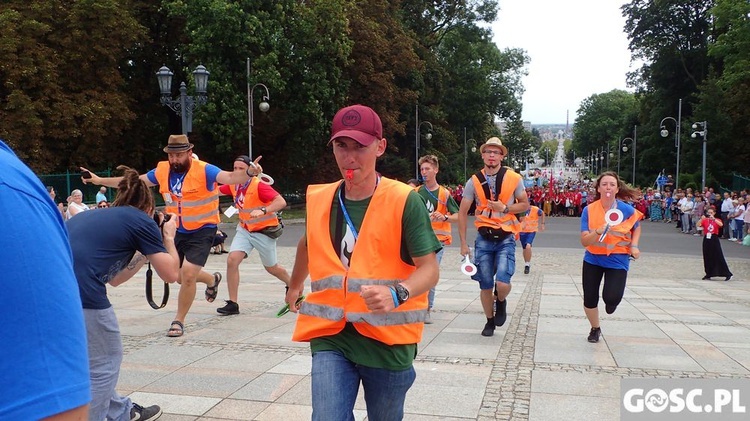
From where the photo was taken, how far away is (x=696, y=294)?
12.2m

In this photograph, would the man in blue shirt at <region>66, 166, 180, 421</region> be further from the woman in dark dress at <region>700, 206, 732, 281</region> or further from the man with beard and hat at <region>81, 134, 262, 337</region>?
the woman in dark dress at <region>700, 206, 732, 281</region>

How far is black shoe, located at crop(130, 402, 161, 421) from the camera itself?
14.2ft

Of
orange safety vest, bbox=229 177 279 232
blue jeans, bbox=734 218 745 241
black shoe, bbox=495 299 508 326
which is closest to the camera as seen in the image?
black shoe, bbox=495 299 508 326

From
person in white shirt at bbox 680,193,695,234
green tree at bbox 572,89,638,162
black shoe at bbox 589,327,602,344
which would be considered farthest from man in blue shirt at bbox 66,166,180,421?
green tree at bbox 572,89,638,162

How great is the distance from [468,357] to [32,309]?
5.38 metres

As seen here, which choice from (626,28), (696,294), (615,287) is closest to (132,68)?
(696,294)

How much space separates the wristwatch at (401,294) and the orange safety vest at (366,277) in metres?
0.07

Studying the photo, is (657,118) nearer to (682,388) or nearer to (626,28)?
(626,28)

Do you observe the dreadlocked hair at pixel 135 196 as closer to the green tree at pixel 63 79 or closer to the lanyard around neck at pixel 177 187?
the lanyard around neck at pixel 177 187

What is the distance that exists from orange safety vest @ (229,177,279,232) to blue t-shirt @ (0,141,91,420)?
712 cm

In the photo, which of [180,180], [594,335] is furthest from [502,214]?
[180,180]

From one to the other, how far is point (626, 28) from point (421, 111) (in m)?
22.1

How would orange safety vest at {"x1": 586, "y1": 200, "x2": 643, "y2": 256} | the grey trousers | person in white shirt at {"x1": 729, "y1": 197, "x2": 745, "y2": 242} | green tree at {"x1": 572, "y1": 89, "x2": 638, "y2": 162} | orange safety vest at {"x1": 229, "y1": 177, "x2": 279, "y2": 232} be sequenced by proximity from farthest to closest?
green tree at {"x1": 572, "y1": 89, "x2": 638, "y2": 162} < person in white shirt at {"x1": 729, "y1": 197, "x2": 745, "y2": 242} < orange safety vest at {"x1": 229, "y1": 177, "x2": 279, "y2": 232} < orange safety vest at {"x1": 586, "y1": 200, "x2": 643, "y2": 256} < the grey trousers

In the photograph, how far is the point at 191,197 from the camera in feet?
22.9
